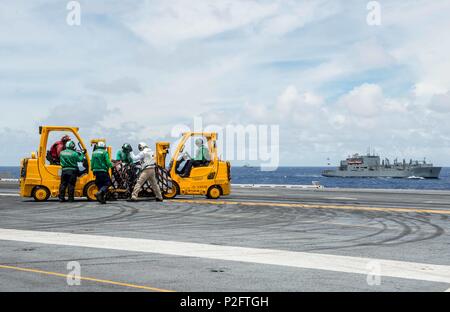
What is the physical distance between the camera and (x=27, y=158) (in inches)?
680

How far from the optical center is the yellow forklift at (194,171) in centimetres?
1839

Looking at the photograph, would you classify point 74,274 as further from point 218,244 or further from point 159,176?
point 159,176

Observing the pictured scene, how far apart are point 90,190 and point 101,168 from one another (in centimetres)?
180

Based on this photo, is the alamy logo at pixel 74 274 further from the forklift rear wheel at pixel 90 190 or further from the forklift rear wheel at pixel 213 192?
the forklift rear wheel at pixel 213 192

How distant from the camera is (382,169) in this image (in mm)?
141500

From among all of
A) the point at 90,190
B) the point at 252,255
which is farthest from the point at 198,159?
the point at 252,255

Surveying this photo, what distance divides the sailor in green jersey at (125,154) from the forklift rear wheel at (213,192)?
3.02 metres

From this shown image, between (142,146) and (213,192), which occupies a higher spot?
(142,146)

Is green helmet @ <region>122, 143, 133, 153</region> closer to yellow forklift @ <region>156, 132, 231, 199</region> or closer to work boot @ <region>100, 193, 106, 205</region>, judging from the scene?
yellow forklift @ <region>156, 132, 231, 199</region>

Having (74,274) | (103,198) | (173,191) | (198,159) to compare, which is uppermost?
(198,159)

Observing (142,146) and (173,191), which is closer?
(142,146)

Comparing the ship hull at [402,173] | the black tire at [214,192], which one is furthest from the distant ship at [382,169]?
the black tire at [214,192]
